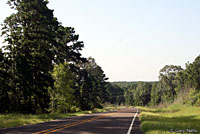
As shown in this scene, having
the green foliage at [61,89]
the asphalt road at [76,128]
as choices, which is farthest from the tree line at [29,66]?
the asphalt road at [76,128]

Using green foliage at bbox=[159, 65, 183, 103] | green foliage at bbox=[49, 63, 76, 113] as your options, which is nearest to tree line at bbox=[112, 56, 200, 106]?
green foliage at bbox=[159, 65, 183, 103]

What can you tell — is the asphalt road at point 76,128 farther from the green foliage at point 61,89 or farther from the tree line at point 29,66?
the green foliage at point 61,89

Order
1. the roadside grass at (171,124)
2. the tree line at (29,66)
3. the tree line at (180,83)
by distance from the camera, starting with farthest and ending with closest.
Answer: the tree line at (180,83)
the tree line at (29,66)
the roadside grass at (171,124)

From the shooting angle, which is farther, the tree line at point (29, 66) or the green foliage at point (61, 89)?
the green foliage at point (61, 89)

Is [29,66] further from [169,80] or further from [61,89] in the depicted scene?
[169,80]

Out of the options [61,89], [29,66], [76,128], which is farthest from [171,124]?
[61,89]

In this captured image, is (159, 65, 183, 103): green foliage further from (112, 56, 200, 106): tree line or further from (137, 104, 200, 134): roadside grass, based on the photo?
(137, 104, 200, 134): roadside grass

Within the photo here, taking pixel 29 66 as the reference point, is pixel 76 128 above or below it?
below

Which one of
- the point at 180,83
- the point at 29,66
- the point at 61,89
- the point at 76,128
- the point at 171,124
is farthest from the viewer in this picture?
the point at 180,83

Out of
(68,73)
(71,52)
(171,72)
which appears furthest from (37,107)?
(171,72)

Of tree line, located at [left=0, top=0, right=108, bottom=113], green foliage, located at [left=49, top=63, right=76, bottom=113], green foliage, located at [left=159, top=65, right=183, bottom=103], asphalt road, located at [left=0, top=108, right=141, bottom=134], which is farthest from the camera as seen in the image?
green foliage, located at [left=159, top=65, right=183, bottom=103]

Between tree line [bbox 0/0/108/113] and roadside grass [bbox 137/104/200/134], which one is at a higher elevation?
tree line [bbox 0/0/108/113]

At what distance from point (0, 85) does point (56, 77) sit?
40.5 feet

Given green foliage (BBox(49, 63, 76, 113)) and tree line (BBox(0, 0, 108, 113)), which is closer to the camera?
tree line (BBox(0, 0, 108, 113))
